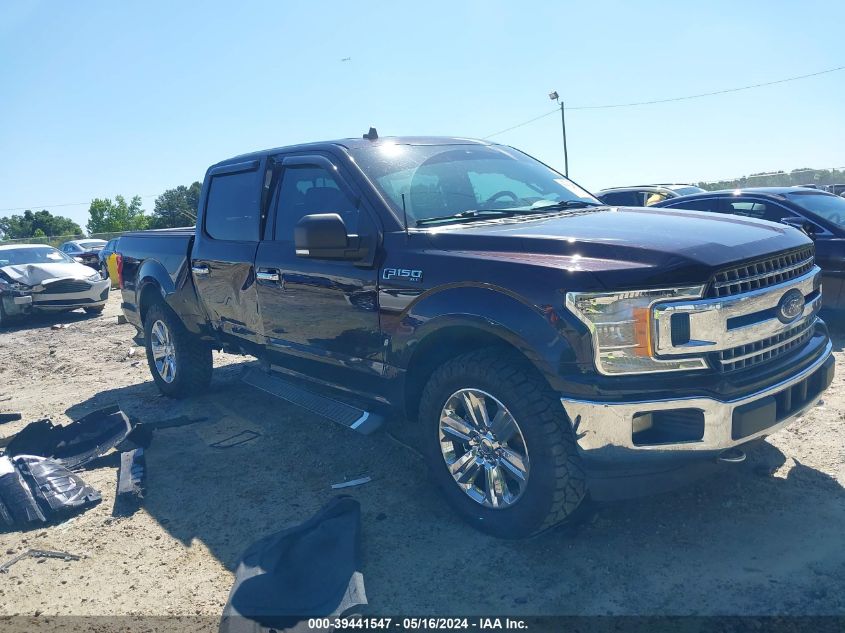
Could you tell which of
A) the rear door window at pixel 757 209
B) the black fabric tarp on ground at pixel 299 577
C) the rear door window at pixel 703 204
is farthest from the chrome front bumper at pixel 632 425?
the rear door window at pixel 703 204

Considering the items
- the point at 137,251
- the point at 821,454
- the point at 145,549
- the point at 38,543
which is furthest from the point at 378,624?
the point at 137,251

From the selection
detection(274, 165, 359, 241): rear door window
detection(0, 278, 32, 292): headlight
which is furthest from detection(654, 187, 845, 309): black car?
detection(0, 278, 32, 292): headlight

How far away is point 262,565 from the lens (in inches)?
120

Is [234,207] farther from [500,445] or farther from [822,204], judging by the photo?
[822,204]

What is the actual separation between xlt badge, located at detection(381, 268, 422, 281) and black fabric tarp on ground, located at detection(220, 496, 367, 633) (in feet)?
4.18

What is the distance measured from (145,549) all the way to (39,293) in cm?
1091

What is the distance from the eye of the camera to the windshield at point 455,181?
3887mm

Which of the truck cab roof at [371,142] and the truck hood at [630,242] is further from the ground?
the truck cab roof at [371,142]

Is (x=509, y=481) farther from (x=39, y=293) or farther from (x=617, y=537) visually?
(x=39, y=293)

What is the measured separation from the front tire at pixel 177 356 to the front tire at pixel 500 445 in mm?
3295

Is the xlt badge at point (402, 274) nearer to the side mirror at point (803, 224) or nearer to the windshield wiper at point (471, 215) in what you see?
the windshield wiper at point (471, 215)

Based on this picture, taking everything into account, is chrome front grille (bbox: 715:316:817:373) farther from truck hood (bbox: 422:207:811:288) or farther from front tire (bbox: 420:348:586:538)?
front tire (bbox: 420:348:586:538)

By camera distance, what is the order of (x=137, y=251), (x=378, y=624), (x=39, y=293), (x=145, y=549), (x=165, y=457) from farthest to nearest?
(x=39, y=293), (x=137, y=251), (x=165, y=457), (x=145, y=549), (x=378, y=624)

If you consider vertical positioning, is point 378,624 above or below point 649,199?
below
